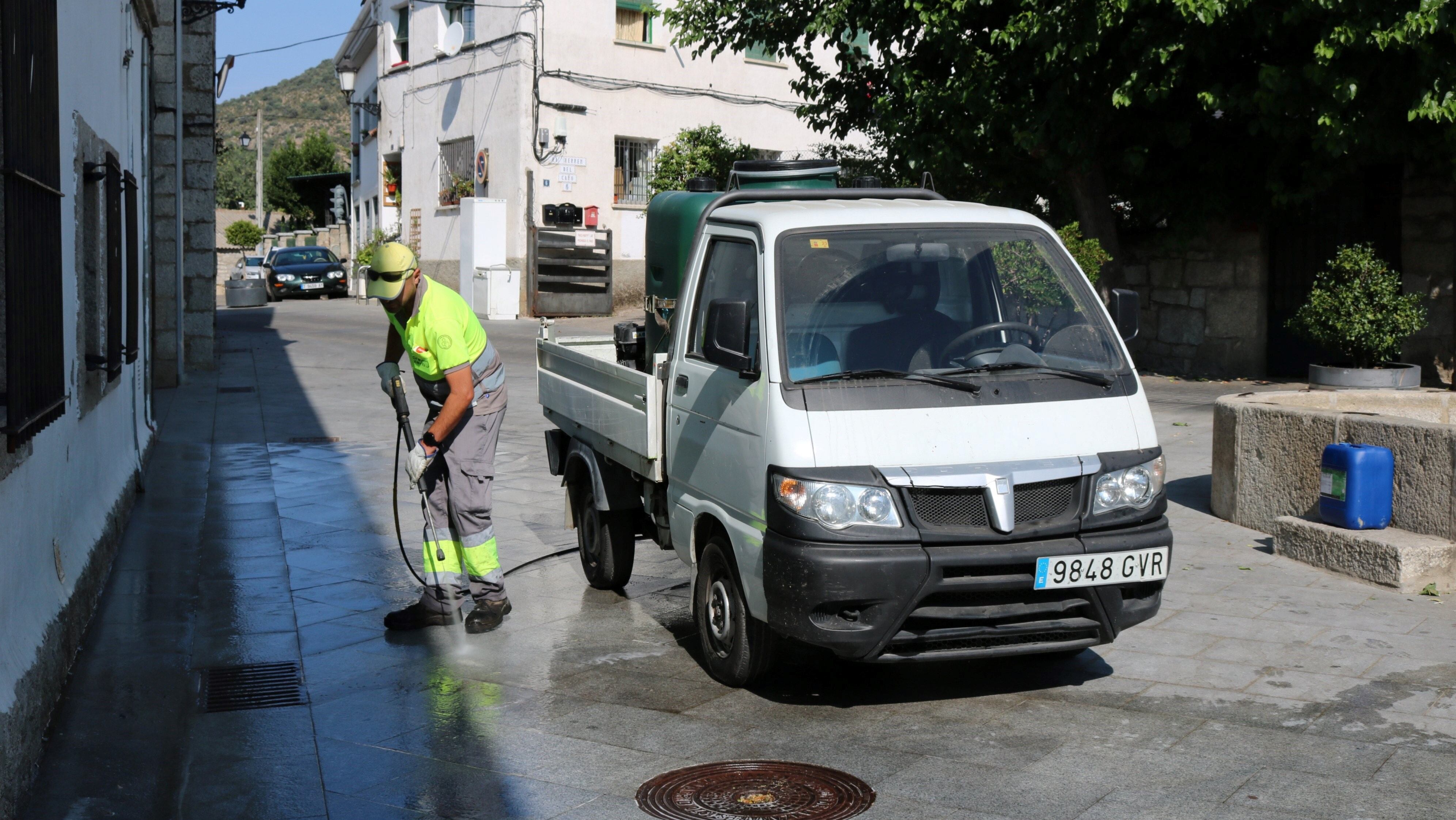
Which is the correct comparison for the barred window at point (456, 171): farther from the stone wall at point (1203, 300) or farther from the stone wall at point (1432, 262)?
the stone wall at point (1432, 262)

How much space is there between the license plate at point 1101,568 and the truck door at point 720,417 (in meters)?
1.03

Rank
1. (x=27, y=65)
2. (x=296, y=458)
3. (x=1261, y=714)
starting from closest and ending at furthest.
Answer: (x=27, y=65) < (x=1261, y=714) < (x=296, y=458)

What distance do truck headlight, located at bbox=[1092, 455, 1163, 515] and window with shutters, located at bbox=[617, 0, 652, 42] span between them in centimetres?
2626

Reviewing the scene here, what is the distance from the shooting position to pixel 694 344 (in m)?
5.94

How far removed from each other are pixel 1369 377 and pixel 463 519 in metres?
10.7

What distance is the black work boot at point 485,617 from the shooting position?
644 centimetres

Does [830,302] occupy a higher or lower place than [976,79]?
lower

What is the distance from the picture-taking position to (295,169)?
228 ft

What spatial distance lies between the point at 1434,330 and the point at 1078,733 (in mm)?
12296

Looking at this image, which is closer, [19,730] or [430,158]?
[19,730]

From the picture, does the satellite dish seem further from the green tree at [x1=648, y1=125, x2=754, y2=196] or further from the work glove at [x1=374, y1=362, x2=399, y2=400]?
the work glove at [x1=374, y1=362, x2=399, y2=400]

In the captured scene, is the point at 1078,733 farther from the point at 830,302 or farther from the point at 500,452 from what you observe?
the point at 500,452

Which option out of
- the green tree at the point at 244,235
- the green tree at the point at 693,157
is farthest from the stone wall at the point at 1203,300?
the green tree at the point at 244,235

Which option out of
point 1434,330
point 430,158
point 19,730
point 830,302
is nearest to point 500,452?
point 830,302
